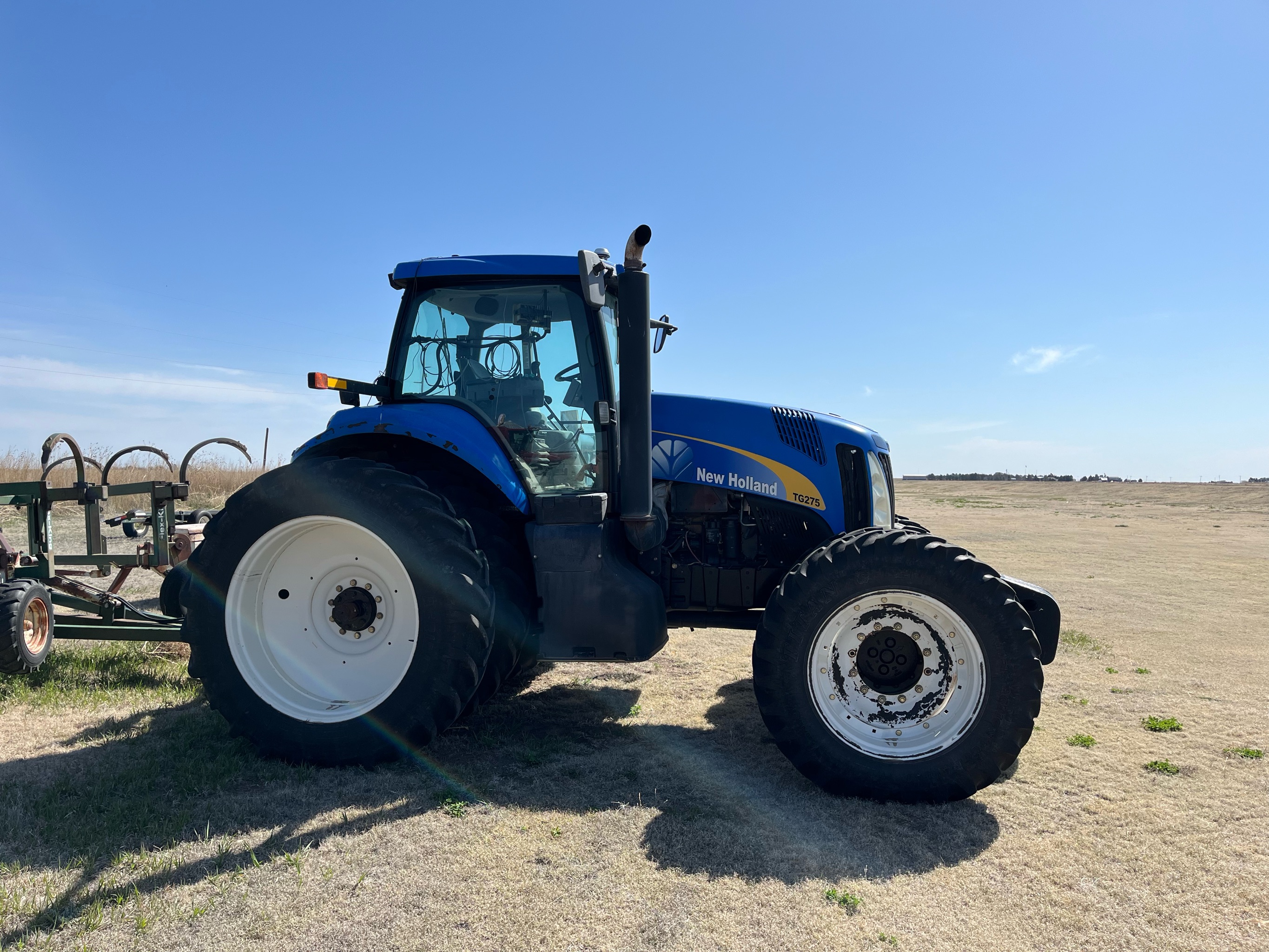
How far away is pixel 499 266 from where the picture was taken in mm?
4418

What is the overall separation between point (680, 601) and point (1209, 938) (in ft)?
8.87

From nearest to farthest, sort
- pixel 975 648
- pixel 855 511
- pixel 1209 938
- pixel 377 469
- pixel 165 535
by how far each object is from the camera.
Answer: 1. pixel 1209 938
2. pixel 975 648
3. pixel 377 469
4. pixel 855 511
5. pixel 165 535

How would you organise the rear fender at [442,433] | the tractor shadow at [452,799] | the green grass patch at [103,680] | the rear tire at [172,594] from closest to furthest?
1. the tractor shadow at [452,799]
2. the rear fender at [442,433]
3. the green grass patch at [103,680]
4. the rear tire at [172,594]

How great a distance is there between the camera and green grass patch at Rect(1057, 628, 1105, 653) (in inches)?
266

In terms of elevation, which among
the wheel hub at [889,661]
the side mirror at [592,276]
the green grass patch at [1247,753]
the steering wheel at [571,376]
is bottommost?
the green grass patch at [1247,753]

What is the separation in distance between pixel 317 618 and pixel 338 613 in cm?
18

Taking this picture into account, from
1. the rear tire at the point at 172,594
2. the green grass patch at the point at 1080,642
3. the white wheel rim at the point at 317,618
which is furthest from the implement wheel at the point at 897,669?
the rear tire at the point at 172,594

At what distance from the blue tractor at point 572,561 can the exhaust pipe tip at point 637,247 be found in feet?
0.05

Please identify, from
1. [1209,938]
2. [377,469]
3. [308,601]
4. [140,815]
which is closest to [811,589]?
[1209,938]

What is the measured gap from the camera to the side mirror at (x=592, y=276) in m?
3.83

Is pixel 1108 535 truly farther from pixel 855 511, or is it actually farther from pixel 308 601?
pixel 308 601

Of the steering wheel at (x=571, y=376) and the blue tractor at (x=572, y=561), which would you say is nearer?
the blue tractor at (x=572, y=561)

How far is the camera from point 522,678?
5496 mm

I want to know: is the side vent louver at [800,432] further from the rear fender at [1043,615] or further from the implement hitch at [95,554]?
the implement hitch at [95,554]
